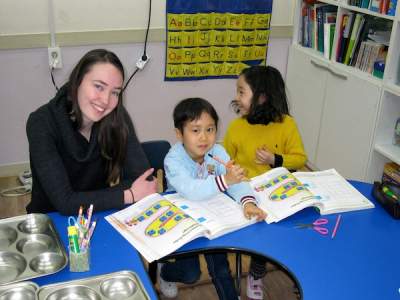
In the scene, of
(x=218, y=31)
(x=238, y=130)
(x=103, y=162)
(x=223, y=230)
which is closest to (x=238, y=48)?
(x=218, y=31)

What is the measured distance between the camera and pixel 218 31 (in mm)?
3404

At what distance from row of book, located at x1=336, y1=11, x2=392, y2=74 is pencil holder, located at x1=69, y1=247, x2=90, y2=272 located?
219cm

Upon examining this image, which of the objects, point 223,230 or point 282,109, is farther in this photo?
point 282,109

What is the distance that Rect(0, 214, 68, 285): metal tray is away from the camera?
1304mm

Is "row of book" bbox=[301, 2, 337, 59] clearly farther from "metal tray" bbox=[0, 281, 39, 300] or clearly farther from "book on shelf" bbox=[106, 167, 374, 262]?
"metal tray" bbox=[0, 281, 39, 300]

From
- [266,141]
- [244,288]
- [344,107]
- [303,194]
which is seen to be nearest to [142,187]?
[303,194]

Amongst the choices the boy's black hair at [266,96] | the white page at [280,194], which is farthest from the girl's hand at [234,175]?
the boy's black hair at [266,96]

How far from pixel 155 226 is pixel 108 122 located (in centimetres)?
46

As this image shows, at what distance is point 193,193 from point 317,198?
17.8 inches

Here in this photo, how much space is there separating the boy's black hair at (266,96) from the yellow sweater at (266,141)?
0.04m

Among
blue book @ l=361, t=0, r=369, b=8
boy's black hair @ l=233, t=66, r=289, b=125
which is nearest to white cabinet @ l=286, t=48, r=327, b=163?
blue book @ l=361, t=0, r=369, b=8

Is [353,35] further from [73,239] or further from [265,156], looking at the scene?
[73,239]

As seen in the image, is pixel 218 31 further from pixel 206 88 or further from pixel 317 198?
pixel 317 198

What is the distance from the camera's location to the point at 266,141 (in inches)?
89.0
